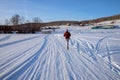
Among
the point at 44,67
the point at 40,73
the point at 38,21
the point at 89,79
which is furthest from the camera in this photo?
the point at 38,21

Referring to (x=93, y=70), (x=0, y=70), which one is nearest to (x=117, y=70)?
(x=93, y=70)

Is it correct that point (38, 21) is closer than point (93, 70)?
No

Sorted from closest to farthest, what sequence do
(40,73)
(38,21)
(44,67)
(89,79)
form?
(89,79), (40,73), (44,67), (38,21)

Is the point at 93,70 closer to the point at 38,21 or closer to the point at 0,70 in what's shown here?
the point at 0,70

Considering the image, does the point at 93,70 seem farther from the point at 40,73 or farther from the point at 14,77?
the point at 14,77

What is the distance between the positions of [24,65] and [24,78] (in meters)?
1.89

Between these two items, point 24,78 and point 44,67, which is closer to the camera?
point 24,78

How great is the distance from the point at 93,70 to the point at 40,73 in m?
2.36

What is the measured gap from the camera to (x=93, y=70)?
6793 mm

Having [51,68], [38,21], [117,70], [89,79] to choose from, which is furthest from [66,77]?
[38,21]

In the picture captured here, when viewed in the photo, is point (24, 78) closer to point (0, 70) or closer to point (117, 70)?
point (0, 70)

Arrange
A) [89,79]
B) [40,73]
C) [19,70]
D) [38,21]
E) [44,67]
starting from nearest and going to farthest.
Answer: [89,79] < [40,73] < [19,70] < [44,67] < [38,21]

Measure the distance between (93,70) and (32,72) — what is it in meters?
2.68

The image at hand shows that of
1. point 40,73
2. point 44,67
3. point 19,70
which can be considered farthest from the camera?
point 44,67
